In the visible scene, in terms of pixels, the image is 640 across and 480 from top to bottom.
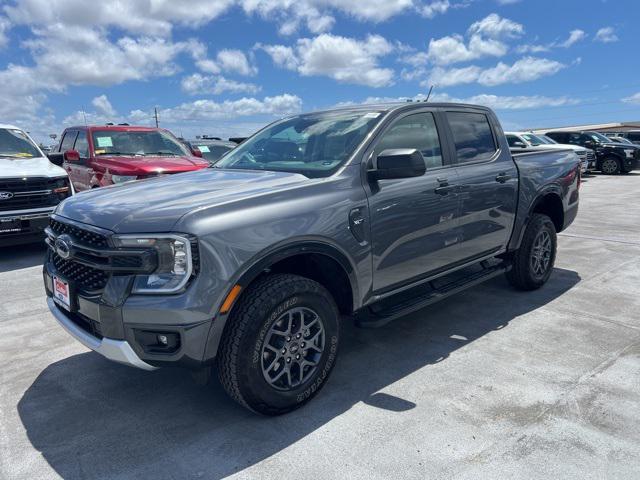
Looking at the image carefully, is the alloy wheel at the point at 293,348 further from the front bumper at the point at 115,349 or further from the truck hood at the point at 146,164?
the truck hood at the point at 146,164

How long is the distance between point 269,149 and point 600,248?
5.56 meters

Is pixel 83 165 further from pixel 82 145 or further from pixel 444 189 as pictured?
pixel 444 189

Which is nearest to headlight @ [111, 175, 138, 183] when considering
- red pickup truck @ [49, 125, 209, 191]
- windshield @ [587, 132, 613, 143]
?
red pickup truck @ [49, 125, 209, 191]

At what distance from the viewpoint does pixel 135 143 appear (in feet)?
28.8

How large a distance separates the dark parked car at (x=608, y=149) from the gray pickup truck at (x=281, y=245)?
18881 millimetres

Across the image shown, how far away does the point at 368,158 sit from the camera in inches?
133

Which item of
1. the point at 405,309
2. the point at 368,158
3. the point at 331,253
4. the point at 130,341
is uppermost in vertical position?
the point at 368,158

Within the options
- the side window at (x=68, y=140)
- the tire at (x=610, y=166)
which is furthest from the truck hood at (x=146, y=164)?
the tire at (x=610, y=166)

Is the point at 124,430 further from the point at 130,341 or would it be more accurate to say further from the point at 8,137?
the point at 8,137

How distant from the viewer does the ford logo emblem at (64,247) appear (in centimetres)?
287

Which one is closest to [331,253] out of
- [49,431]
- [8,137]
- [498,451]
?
[498,451]

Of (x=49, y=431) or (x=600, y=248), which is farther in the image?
(x=600, y=248)

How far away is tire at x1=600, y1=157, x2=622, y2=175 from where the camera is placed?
21.2 metres

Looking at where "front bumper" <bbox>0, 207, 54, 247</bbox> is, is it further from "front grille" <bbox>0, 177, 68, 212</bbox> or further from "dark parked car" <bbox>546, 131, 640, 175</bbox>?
"dark parked car" <bbox>546, 131, 640, 175</bbox>
